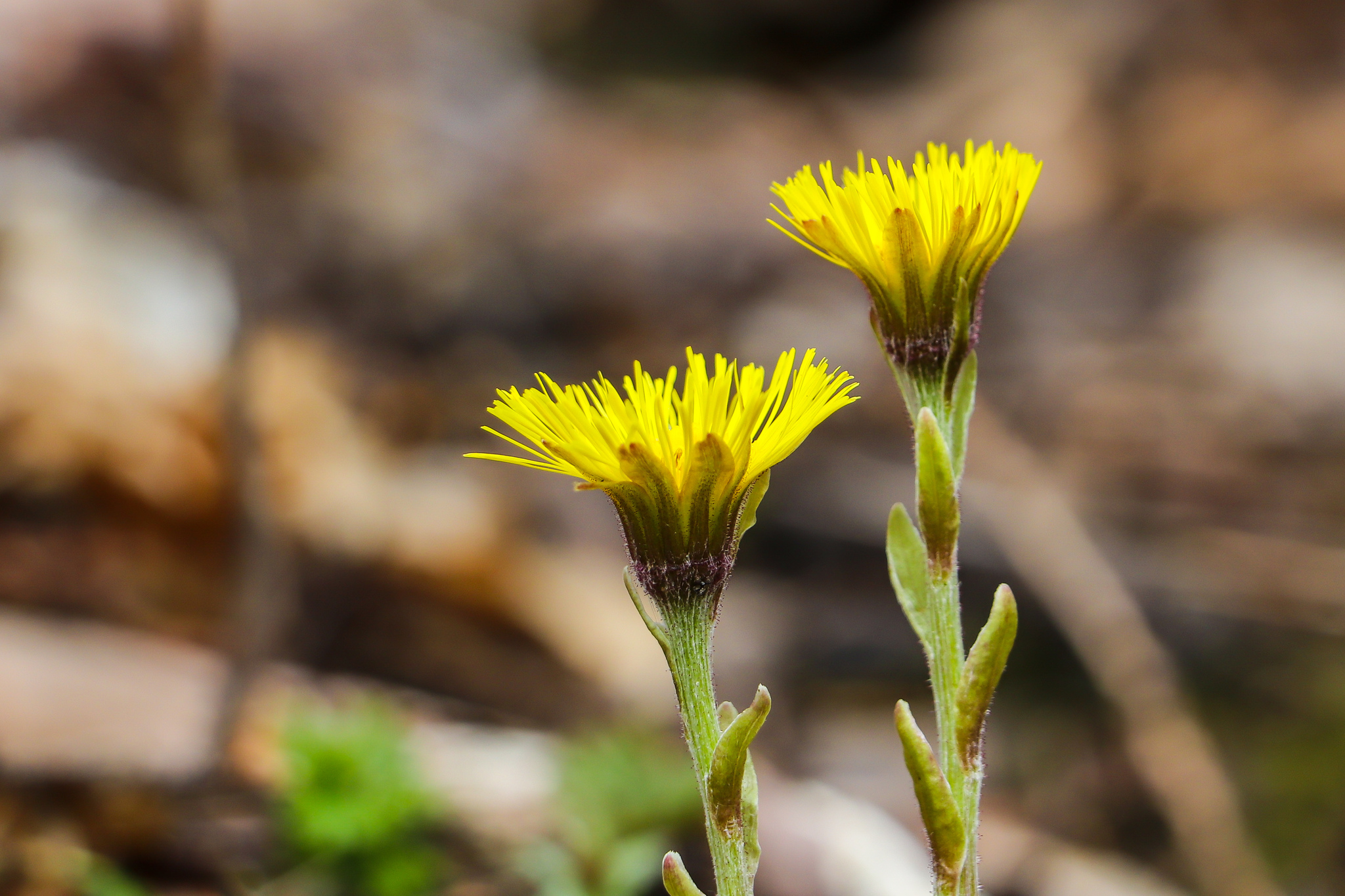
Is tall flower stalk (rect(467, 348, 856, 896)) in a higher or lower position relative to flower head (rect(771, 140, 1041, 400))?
lower

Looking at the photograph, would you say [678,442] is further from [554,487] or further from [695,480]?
[554,487]

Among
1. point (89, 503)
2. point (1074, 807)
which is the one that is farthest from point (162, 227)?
point (1074, 807)

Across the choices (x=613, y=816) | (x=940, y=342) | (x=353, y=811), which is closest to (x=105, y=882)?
(x=353, y=811)

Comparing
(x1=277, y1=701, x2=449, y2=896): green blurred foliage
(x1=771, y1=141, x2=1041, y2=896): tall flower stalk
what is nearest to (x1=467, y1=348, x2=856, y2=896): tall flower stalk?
(x1=771, y1=141, x2=1041, y2=896): tall flower stalk

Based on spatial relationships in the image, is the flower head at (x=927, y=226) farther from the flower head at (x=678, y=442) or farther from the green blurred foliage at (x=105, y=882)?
the green blurred foliage at (x=105, y=882)

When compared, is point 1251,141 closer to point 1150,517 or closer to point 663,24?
point 1150,517

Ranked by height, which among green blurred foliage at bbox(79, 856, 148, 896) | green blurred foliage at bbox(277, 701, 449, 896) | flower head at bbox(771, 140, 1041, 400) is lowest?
green blurred foliage at bbox(79, 856, 148, 896)

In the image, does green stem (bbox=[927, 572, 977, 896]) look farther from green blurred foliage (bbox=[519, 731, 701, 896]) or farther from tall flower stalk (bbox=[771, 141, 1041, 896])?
green blurred foliage (bbox=[519, 731, 701, 896])
